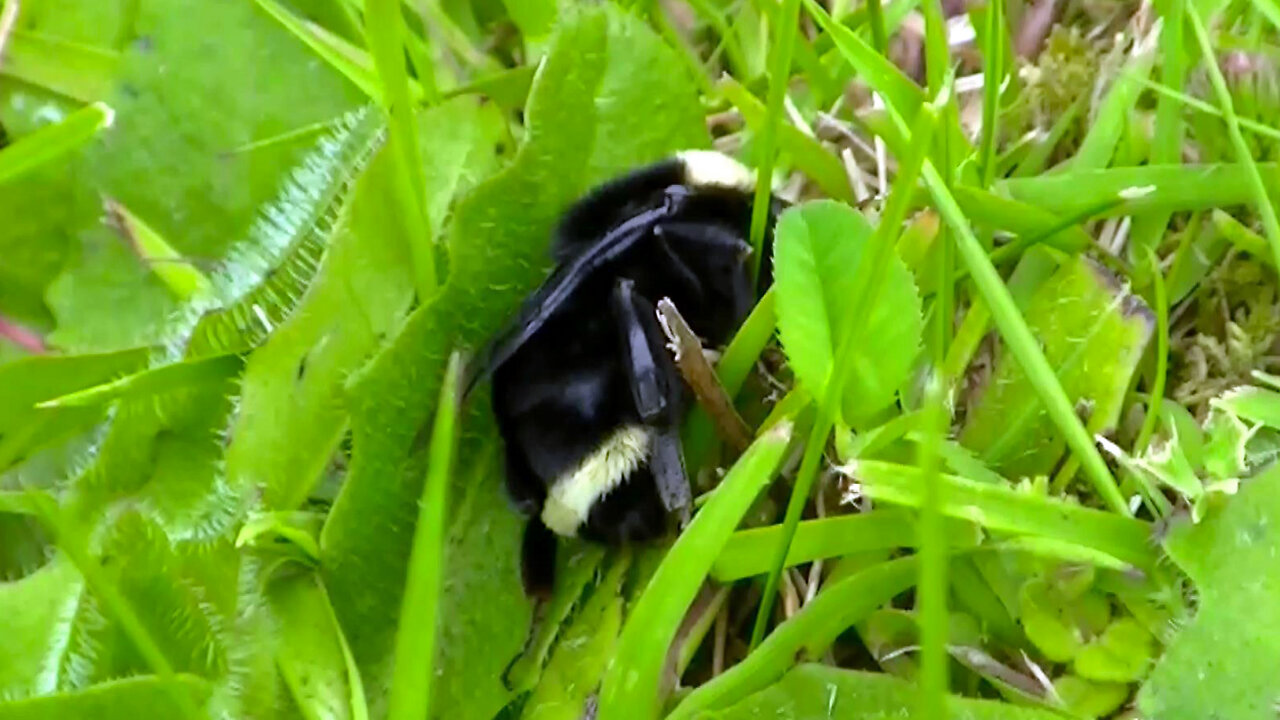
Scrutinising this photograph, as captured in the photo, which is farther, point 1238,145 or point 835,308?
point 1238,145

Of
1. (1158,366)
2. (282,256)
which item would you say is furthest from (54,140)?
(1158,366)

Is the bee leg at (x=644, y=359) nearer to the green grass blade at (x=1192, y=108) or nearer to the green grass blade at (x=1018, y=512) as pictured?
→ the green grass blade at (x=1018, y=512)

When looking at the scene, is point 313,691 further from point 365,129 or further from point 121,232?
point 121,232

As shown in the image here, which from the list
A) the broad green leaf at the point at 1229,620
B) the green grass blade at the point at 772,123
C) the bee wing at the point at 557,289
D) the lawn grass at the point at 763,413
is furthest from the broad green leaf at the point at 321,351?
the broad green leaf at the point at 1229,620

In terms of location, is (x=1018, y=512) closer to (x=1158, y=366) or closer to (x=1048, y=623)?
(x=1048, y=623)

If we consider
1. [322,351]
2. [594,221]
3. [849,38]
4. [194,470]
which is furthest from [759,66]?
[194,470]

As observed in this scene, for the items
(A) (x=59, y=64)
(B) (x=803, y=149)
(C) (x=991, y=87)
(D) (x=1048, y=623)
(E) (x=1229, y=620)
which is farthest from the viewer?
(A) (x=59, y=64)

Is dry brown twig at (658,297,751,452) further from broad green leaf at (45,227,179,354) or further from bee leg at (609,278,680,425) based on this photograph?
broad green leaf at (45,227,179,354)

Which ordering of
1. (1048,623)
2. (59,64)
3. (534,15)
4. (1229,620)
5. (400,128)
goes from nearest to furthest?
(1229,620) → (1048,623) → (400,128) → (534,15) → (59,64)
